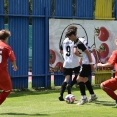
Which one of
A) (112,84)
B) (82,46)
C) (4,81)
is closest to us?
(4,81)

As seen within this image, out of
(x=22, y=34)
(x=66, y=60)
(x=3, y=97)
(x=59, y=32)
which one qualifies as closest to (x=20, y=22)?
(x=22, y=34)

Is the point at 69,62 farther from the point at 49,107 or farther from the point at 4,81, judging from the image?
the point at 4,81

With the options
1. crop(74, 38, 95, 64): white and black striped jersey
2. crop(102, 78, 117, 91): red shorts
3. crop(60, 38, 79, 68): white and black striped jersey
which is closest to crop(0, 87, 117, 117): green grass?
crop(102, 78, 117, 91): red shorts

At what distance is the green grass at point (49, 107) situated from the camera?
10820 millimetres

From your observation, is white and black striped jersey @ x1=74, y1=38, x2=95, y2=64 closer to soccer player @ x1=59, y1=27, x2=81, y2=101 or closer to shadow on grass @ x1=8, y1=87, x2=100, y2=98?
soccer player @ x1=59, y1=27, x2=81, y2=101

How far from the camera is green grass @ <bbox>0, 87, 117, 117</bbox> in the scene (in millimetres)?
10820

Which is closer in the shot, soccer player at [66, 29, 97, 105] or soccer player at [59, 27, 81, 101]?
soccer player at [66, 29, 97, 105]

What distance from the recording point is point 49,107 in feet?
39.9

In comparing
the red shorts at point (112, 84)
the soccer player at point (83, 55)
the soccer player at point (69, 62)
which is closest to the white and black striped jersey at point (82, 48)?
the soccer player at point (83, 55)

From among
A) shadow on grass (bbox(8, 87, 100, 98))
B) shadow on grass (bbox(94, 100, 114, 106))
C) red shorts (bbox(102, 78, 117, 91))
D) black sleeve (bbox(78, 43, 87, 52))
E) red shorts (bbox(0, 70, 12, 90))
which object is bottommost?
shadow on grass (bbox(8, 87, 100, 98))

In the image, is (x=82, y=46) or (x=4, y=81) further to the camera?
(x=82, y=46)

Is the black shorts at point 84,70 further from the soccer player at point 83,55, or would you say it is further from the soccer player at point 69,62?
the soccer player at point 69,62

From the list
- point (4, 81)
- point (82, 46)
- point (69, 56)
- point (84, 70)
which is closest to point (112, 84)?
point (84, 70)

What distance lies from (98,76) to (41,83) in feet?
7.89
